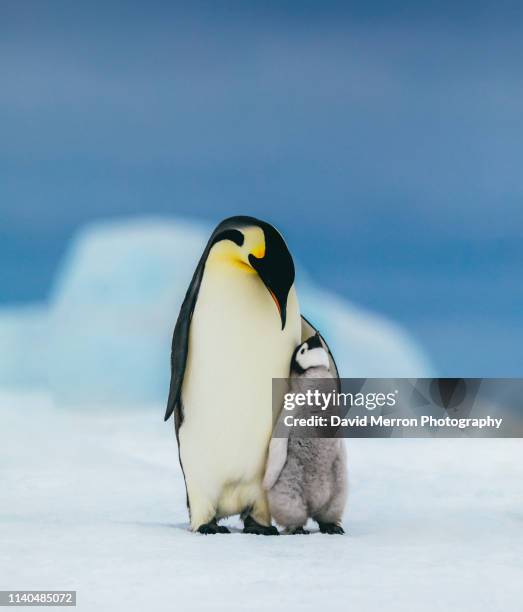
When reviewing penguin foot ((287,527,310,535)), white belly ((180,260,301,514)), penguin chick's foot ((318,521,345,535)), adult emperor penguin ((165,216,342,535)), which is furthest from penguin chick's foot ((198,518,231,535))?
penguin chick's foot ((318,521,345,535))

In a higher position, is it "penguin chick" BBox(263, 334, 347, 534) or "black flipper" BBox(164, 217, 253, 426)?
"black flipper" BBox(164, 217, 253, 426)

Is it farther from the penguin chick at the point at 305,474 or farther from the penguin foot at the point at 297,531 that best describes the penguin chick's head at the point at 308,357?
the penguin foot at the point at 297,531

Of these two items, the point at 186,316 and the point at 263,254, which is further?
the point at 186,316

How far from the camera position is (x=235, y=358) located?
4.21 meters

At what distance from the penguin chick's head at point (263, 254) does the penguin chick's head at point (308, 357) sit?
149 millimetres

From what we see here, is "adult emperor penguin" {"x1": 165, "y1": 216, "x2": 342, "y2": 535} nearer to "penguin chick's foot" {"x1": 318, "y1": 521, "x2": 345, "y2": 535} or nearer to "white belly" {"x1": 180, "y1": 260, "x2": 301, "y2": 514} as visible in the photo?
"white belly" {"x1": 180, "y1": 260, "x2": 301, "y2": 514}

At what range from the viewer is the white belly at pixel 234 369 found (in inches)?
166

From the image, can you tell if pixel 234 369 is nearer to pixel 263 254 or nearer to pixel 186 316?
pixel 186 316

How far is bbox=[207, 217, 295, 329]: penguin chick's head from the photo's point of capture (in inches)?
163

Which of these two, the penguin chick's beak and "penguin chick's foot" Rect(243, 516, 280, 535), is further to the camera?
"penguin chick's foot" Rect(243, 516, 280, 535)

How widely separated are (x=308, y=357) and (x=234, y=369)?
0.30m

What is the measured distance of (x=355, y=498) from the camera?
5695 millimetres

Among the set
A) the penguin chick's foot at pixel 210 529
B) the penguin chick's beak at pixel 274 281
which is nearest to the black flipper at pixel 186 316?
the penguin chick's beak at pixel 274 281

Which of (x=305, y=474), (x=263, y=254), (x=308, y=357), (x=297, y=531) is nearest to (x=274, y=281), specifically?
(x=263, y=254)
